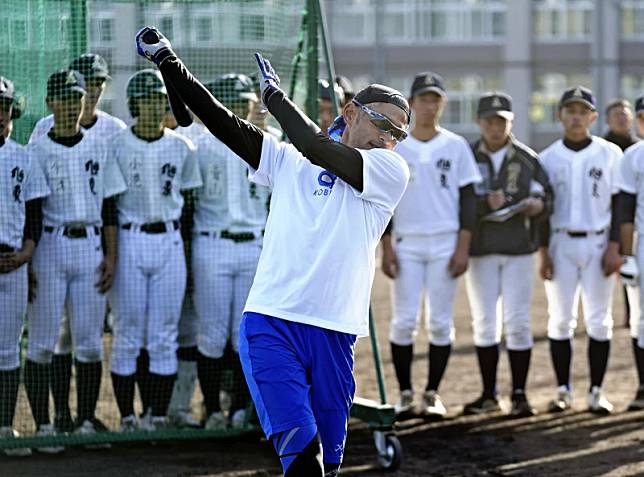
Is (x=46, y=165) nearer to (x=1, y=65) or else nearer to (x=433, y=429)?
(x=1, y=65)

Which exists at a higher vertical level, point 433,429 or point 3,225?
point 3,225

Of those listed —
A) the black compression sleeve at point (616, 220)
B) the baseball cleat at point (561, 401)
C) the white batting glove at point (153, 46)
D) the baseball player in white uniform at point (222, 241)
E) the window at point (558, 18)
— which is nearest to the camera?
the white batting glove at point (153, 46)

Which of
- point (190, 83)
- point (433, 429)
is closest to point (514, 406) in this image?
point (433, 429)

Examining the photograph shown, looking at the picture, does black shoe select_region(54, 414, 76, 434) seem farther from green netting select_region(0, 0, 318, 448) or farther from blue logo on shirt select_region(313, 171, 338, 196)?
blue logo on shirt select_region(313, 171, 338, 196)

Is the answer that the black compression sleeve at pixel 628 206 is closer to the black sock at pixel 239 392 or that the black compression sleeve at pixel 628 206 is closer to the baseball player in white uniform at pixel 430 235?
the baseball player in white uniform at pixel 430 235

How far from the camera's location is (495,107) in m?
8.20

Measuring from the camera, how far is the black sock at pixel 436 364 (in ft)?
Result: 26.8

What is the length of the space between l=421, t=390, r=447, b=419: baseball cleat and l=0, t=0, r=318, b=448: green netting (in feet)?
4.44

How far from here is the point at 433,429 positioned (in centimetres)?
770

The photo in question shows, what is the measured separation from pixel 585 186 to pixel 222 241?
2.59m

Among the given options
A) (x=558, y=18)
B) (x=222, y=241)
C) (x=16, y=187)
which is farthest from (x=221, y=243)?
(x=558, y=18)

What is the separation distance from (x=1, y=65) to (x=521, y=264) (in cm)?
358

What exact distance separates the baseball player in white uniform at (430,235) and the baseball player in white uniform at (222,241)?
46.9 inches

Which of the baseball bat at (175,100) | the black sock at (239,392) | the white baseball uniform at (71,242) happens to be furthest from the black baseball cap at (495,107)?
the baseball bat at (175,100)
